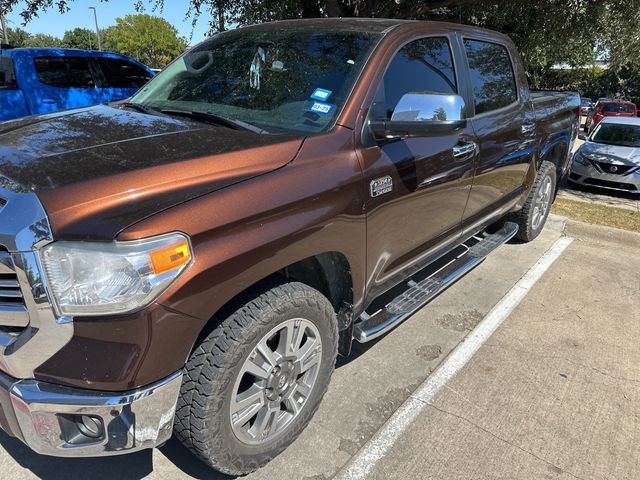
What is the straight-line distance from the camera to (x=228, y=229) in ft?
5.98

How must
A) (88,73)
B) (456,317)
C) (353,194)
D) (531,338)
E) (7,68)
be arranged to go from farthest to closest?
(88,73) < (7,68) < (456,317) < (531,338) < (353,194)

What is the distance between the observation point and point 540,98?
4.98 meters

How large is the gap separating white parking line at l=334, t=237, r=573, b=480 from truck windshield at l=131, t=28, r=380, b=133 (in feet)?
5.24

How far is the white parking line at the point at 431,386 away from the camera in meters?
2.43

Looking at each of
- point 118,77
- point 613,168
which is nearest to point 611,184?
point 613,168

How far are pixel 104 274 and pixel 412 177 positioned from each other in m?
1.72

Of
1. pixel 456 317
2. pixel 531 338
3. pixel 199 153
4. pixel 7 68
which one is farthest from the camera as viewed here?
pixel 7 68

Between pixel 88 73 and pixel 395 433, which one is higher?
pixel 88 73

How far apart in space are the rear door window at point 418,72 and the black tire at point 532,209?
2.23 meters

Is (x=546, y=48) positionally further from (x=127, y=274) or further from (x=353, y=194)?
(x=127, y=274)

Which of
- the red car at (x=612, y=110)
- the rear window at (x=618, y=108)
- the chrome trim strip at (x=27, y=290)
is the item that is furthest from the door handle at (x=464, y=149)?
the rear window at (x=618, y=108)

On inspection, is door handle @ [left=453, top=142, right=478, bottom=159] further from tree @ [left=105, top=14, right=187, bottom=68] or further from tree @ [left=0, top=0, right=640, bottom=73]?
tree @ [left=105, top=14, right=187, bottom=68]

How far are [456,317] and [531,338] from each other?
0.55 meters

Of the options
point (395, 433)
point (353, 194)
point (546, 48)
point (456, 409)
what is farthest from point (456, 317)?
point (546, 48)
